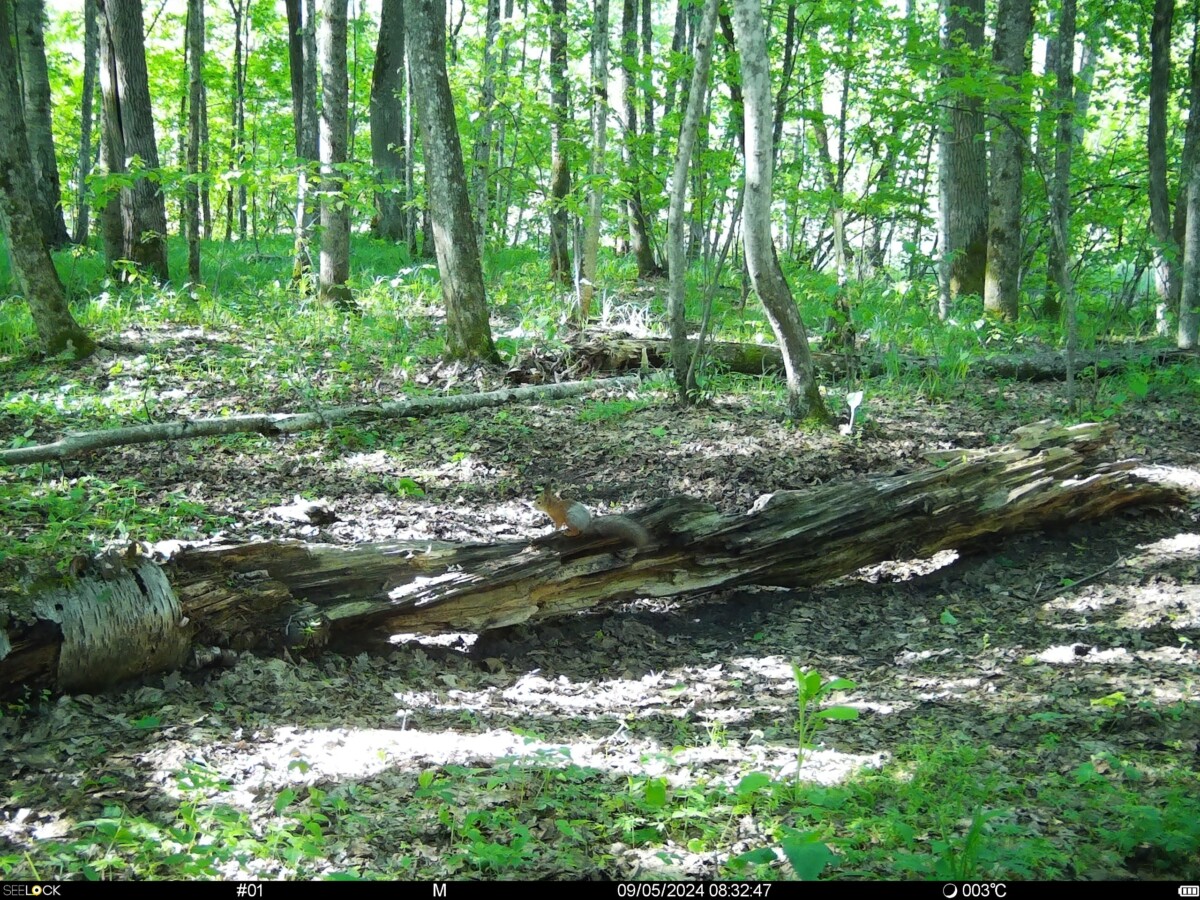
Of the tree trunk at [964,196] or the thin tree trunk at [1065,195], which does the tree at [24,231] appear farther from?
the tree trunk at [964,196]

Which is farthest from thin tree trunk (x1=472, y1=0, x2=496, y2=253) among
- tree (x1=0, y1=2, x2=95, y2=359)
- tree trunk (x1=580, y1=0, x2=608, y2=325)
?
tree (x1=0, y1=2, x2=95, y2=359)

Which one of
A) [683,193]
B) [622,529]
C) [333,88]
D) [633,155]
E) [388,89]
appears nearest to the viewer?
[622,529]

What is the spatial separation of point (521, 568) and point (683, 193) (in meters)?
4.61

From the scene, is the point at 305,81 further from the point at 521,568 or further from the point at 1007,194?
the point at 521,568

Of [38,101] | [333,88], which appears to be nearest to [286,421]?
[333,88]

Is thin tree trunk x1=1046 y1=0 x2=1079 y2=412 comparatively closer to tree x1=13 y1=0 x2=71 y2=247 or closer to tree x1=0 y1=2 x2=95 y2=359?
tree x1=0 y1=2 x2=95 y2=359

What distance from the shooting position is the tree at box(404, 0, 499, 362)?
8234mm

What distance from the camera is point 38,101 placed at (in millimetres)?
12281

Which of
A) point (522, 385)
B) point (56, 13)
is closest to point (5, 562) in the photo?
point (522, 385)

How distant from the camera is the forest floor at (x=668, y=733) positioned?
247 cm

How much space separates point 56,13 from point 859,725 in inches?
1283

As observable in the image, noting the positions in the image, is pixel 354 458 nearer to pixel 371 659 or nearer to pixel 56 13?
pixel 371 659

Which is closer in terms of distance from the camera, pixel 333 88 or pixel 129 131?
pixel 333 88

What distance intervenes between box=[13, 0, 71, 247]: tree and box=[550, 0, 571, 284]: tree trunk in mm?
7026
